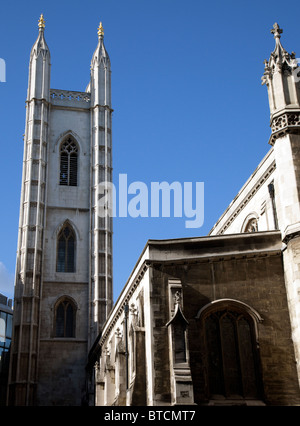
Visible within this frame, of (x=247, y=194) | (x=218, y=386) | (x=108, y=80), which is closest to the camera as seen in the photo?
(x=218, y=386)

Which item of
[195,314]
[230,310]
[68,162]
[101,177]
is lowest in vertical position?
[195,314]

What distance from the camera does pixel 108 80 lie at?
47.9 meters

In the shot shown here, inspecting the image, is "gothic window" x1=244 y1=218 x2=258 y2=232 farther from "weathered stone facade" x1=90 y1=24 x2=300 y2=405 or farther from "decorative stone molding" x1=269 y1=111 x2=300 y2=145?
"decorative stone molding" x1=269 y1=111 x2=300 y2=145

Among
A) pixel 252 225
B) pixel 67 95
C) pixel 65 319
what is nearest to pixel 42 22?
pixel 67 95

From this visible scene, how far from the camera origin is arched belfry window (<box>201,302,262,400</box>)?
19.8 metres

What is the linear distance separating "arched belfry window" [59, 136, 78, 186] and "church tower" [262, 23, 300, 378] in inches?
909

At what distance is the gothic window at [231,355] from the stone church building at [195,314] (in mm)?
34

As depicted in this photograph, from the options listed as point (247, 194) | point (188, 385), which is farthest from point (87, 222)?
point (188, 385)

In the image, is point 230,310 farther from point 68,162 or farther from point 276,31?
point 68,162

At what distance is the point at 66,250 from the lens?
42406 mm

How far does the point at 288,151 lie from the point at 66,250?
23686 millimetres
